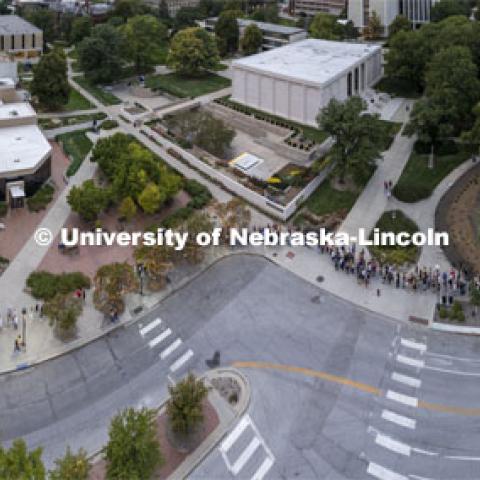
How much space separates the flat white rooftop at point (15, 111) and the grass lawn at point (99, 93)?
1549cm

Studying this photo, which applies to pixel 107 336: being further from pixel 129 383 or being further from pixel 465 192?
pixel 465 192

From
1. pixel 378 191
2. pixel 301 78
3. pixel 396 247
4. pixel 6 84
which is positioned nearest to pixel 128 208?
pixel 396 247

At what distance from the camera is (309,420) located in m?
32.6

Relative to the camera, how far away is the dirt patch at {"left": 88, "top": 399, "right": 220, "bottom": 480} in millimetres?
29188

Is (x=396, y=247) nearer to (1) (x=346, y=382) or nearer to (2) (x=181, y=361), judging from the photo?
(1) (x=346, y=382)

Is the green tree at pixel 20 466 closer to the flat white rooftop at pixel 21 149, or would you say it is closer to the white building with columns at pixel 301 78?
the flat white rooftop at pixel 21 149

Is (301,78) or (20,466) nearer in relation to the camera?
(20,466)

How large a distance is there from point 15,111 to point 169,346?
42976 millimetres

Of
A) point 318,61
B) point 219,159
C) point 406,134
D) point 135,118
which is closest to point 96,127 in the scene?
point 135,118

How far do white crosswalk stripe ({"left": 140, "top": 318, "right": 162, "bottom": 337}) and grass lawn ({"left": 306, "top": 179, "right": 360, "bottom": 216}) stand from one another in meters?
21.5

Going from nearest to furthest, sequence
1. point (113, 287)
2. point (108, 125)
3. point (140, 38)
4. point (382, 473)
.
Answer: point (382, 473), point (113, 287), point (108, 125), point (140, 38)

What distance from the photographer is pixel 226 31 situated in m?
110

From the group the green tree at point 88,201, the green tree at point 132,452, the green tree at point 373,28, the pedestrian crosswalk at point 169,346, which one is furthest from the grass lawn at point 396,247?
the green tree at point 373,28

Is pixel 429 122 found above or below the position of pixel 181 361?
above
